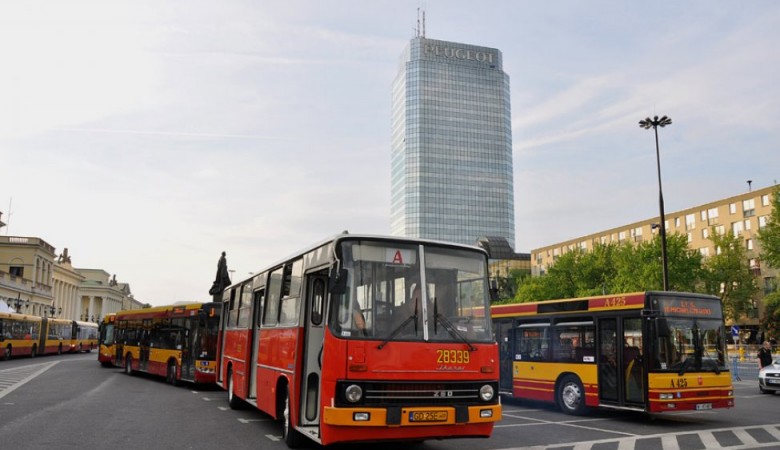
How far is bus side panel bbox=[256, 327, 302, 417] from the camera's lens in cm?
1018

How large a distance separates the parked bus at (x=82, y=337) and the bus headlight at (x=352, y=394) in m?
57.3

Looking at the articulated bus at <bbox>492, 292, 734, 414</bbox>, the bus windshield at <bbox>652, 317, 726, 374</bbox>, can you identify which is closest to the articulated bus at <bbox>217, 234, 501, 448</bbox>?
the articulated bus at <bbox>492, 292, 734, 414</bbox>

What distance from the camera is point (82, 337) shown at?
62.4 m

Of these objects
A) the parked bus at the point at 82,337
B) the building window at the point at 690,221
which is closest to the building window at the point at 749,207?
the building window at the point at 690,221

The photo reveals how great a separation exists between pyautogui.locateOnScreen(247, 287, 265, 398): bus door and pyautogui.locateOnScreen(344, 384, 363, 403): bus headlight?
5.11 metres

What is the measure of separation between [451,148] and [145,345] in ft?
415

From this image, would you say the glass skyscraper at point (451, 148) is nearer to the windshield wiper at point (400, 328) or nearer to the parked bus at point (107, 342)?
the parked bus at point (107, 342)

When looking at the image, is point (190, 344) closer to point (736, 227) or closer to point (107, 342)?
point (107, 342)

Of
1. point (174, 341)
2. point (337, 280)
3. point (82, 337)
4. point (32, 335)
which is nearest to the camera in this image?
point (337, 280)

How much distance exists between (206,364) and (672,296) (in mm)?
14369

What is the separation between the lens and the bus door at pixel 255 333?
43.9ft

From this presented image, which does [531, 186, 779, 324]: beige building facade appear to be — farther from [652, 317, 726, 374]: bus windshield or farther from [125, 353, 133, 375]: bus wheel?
[652, 317, 726, 374]: bus windshield

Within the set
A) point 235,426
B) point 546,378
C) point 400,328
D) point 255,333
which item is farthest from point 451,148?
point 400,328

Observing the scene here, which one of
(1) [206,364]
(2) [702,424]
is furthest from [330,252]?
(1) [206,364]
